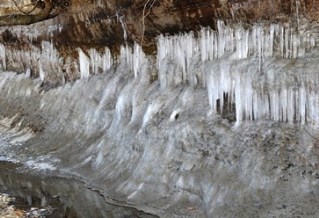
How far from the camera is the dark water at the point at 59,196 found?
949 cm

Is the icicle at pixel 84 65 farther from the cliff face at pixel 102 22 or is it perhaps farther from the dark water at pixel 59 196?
the dark water at pixel 59 196

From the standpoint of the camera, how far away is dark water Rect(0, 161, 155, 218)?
9.49 metres

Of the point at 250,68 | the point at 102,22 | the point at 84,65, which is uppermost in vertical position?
the point at 102,22

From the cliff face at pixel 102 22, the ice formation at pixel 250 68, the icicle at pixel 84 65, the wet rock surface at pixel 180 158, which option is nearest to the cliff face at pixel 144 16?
the cliff face at pixel 102 22

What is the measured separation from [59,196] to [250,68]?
538 cm

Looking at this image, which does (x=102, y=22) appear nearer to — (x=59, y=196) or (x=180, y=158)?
(x=59, y=196)

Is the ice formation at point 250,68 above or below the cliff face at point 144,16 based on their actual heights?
below

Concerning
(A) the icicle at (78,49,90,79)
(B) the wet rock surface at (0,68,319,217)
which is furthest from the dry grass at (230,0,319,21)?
(A) the icicle at (78,49,90,79)

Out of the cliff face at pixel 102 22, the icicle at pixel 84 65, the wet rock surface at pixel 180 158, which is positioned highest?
the cliff face at pixel 102 22

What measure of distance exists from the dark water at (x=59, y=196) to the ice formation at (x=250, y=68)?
2.98 m

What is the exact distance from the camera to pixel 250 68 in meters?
8.74

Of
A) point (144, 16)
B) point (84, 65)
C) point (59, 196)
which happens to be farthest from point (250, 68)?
point (84, 65)

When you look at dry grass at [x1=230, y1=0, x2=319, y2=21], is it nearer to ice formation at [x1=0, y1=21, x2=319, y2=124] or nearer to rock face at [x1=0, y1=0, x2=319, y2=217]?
rock face at [x1=0, y1=0, x2=319, y2=217]

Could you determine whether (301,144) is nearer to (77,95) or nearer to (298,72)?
(298,72)
